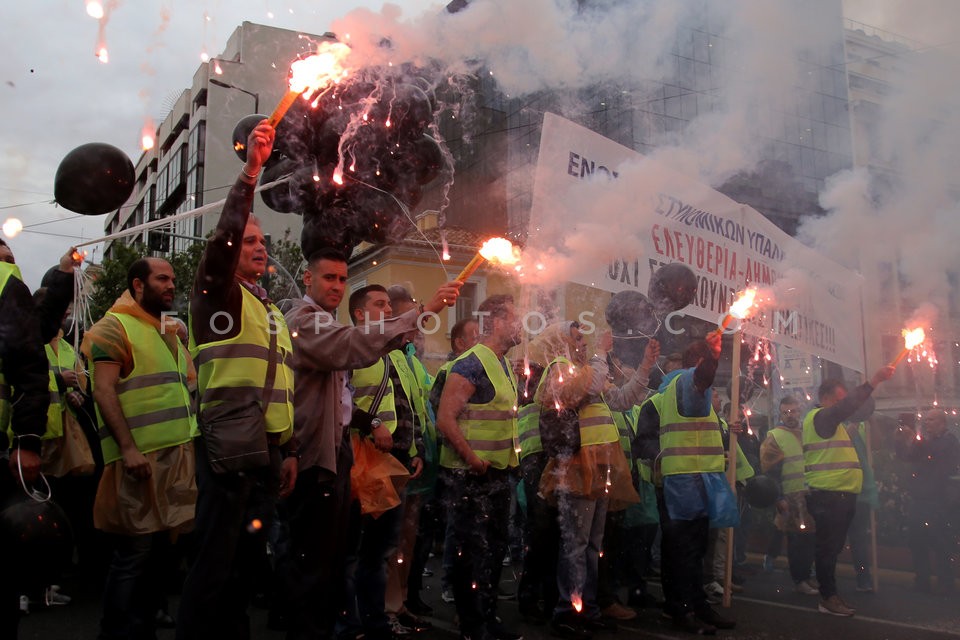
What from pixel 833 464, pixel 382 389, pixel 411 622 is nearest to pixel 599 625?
pixel 411 622

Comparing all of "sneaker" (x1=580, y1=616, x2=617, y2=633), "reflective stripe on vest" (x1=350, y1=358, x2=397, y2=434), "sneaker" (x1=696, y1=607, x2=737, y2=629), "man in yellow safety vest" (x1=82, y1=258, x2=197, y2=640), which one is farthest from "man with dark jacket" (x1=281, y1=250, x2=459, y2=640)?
"sneaker" (x1=696, y1=607, x2=737, y2=629)

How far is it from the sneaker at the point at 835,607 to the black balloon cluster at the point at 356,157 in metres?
3.96

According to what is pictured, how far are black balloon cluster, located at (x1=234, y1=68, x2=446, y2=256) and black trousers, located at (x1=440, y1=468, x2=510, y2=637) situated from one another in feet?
6.07

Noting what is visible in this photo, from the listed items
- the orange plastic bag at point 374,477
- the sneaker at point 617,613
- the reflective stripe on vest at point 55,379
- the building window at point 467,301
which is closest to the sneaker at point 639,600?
the sneaker at point 617,613

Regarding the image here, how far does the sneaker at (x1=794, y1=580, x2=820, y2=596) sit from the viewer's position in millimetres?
6730

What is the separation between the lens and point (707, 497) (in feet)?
17.7

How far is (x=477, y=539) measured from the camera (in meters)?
4.45

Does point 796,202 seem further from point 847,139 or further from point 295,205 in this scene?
point 295,205

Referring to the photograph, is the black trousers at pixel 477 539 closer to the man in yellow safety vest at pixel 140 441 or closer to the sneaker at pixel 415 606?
the sneaker at pixel 415 606

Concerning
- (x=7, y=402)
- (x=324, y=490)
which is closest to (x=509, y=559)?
(x=324, y=490)

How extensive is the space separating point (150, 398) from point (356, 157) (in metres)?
2.11

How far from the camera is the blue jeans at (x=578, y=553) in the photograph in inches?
194

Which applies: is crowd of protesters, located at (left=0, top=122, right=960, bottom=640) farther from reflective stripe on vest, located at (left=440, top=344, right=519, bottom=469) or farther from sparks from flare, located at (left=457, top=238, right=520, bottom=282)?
sparks from flare, located at (left=457, top=238, right=520, bottom=282)

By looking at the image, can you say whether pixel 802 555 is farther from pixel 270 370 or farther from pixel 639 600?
pixel 270 370
